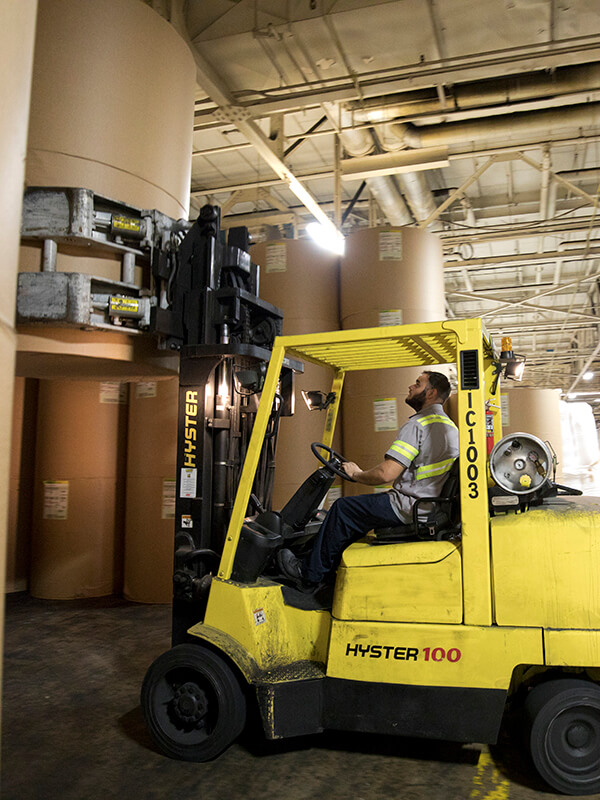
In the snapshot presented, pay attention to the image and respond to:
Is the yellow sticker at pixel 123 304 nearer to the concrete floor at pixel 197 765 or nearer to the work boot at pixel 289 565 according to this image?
the work boot at pixel 289 565

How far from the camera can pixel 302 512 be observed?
345 cm

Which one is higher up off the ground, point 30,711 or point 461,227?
point 461,227

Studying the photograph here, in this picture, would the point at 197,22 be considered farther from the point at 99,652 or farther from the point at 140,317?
the point at 99,652

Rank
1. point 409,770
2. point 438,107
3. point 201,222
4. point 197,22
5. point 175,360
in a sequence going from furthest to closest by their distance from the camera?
point 438,107
point 197,22
point 175,360
point 201,222
point 409,770

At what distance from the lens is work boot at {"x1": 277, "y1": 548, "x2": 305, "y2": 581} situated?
10.8 feet

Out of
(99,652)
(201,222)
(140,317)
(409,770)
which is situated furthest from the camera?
(99,652)

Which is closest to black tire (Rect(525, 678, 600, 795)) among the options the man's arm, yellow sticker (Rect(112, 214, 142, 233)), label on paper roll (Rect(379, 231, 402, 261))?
the man's arm

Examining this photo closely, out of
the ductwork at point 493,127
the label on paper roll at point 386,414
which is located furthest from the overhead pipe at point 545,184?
the label on paper roll at point 386,414

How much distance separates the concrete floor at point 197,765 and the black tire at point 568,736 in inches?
5.5

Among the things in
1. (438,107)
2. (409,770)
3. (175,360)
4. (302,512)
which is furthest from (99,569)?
(438,107)

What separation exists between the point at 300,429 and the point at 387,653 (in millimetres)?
2874

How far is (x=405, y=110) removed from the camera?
6.34 metres

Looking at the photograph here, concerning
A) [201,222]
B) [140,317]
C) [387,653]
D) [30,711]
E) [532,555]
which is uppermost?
[201,222]

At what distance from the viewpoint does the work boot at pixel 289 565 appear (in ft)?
10.8
